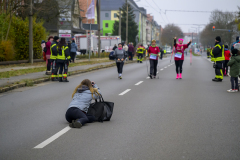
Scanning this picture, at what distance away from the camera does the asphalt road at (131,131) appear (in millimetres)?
5051

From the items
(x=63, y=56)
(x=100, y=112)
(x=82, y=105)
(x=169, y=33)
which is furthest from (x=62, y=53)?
(x=169, y=33)

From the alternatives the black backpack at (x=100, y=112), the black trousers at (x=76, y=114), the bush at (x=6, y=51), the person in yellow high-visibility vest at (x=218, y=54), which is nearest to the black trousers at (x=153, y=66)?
the person in yellow high-visibility vest at (x=218, y=54)

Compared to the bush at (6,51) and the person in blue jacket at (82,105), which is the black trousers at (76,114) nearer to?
Result: the person in blue jacket at (82,105)

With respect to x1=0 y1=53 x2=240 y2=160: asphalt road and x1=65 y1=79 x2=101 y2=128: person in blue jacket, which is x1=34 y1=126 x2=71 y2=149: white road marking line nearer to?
x1=0 y1=53 x2=240 y2=160: asphalt road

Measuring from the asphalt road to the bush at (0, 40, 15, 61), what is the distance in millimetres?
15215

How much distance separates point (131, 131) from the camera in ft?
21.2

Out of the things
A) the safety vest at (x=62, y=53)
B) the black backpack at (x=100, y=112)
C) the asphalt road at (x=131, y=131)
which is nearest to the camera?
the asphalt road at (x=131, y=131)

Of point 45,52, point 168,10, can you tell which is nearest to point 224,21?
point 168,10

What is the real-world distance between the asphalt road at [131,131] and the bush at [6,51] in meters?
15.2

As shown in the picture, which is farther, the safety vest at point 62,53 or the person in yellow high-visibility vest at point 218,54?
the safety vest at point 62,53

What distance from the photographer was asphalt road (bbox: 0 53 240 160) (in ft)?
16.6

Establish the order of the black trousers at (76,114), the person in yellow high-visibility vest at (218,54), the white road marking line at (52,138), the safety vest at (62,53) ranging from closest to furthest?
the white road marking line at (52,138)
the black trousers at (76,114)
the person in yellow high-visibility vest at (218,54)
the safety vest at (62,53)

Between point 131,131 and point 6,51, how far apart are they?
68.4 ft

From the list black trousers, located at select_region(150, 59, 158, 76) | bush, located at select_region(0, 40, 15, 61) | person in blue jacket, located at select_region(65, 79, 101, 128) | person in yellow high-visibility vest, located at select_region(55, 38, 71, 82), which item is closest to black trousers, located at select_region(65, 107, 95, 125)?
person in blue jacket, located at select_region(65, 79, 101, 128)
